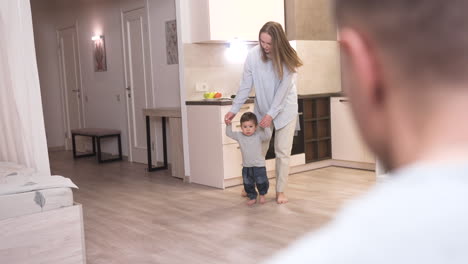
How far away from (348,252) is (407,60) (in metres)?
0.13

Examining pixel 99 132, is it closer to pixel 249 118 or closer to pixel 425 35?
pixel 249 118

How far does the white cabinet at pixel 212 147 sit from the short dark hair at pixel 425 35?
14.8ft

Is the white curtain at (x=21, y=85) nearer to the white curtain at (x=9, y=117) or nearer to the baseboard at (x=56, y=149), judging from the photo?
the white curtain at (x=9, y=117)

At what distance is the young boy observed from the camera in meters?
4.14

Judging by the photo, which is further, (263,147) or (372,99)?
(263,147)

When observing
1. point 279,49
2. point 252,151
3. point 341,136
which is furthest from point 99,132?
point 279,49

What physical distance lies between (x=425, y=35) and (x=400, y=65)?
0.03 meters

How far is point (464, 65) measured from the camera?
0.34 metres

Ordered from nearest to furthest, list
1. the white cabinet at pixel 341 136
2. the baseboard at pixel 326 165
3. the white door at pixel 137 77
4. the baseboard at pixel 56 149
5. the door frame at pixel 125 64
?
the baseboard at pixel 326 165
the white cabinet at pixel 341 136
the door frame at pixel 125 64
the white door at pixel 137 77
the baseboard at pixel 56 149

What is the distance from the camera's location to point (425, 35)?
337mm

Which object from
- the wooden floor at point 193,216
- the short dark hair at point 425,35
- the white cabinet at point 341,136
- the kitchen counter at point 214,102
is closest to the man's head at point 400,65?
the short dark hair at point 425,35

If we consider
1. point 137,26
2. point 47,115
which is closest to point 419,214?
point 137,26

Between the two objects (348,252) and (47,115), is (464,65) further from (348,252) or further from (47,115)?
(47,115)

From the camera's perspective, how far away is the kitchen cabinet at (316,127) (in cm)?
580
